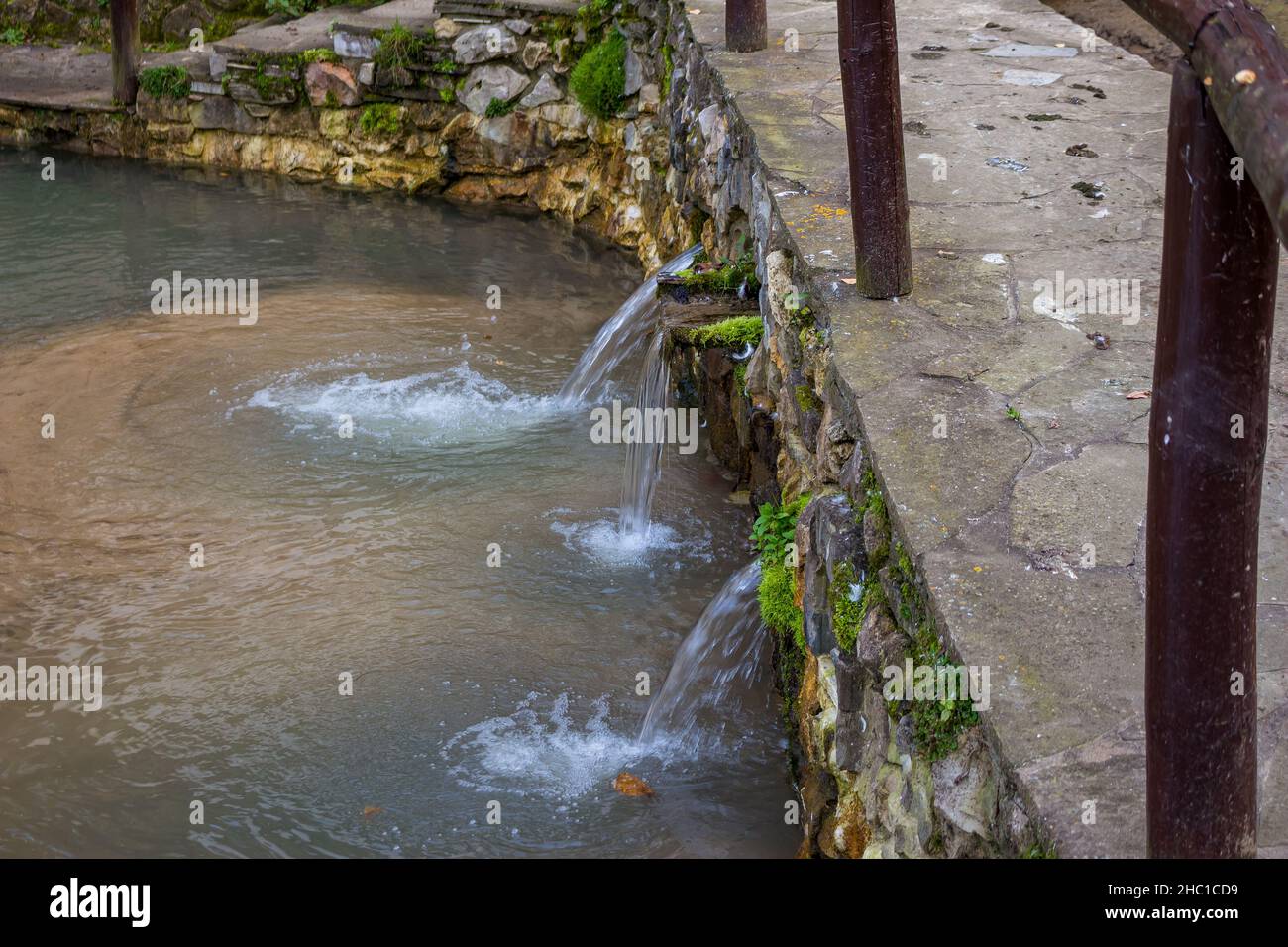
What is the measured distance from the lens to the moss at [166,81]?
10406 mm

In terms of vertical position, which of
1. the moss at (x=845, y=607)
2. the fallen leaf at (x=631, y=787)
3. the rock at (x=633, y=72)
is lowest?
the fallen leaf at (x=631, y=787)

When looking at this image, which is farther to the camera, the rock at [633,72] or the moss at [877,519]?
the rock at [633,72]

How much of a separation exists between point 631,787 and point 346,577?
1.66 m

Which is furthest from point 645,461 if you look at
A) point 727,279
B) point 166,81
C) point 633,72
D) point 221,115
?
point 166,81

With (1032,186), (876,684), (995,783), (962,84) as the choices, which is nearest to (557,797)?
(876,684)

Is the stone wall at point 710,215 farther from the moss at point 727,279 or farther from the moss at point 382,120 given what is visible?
the moss at point 727,279

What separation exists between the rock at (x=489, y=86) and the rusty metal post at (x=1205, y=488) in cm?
833

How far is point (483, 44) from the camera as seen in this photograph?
936cm

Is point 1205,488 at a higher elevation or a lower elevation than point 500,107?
higher

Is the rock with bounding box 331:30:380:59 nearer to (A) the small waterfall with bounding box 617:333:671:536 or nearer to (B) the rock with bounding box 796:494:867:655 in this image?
(A) the small waterfall with bounding box 617:333:671:536

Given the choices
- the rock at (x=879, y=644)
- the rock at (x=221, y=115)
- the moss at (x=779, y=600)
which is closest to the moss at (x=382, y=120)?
the rock at (x=221, y=115)

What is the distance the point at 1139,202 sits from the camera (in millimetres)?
4762
